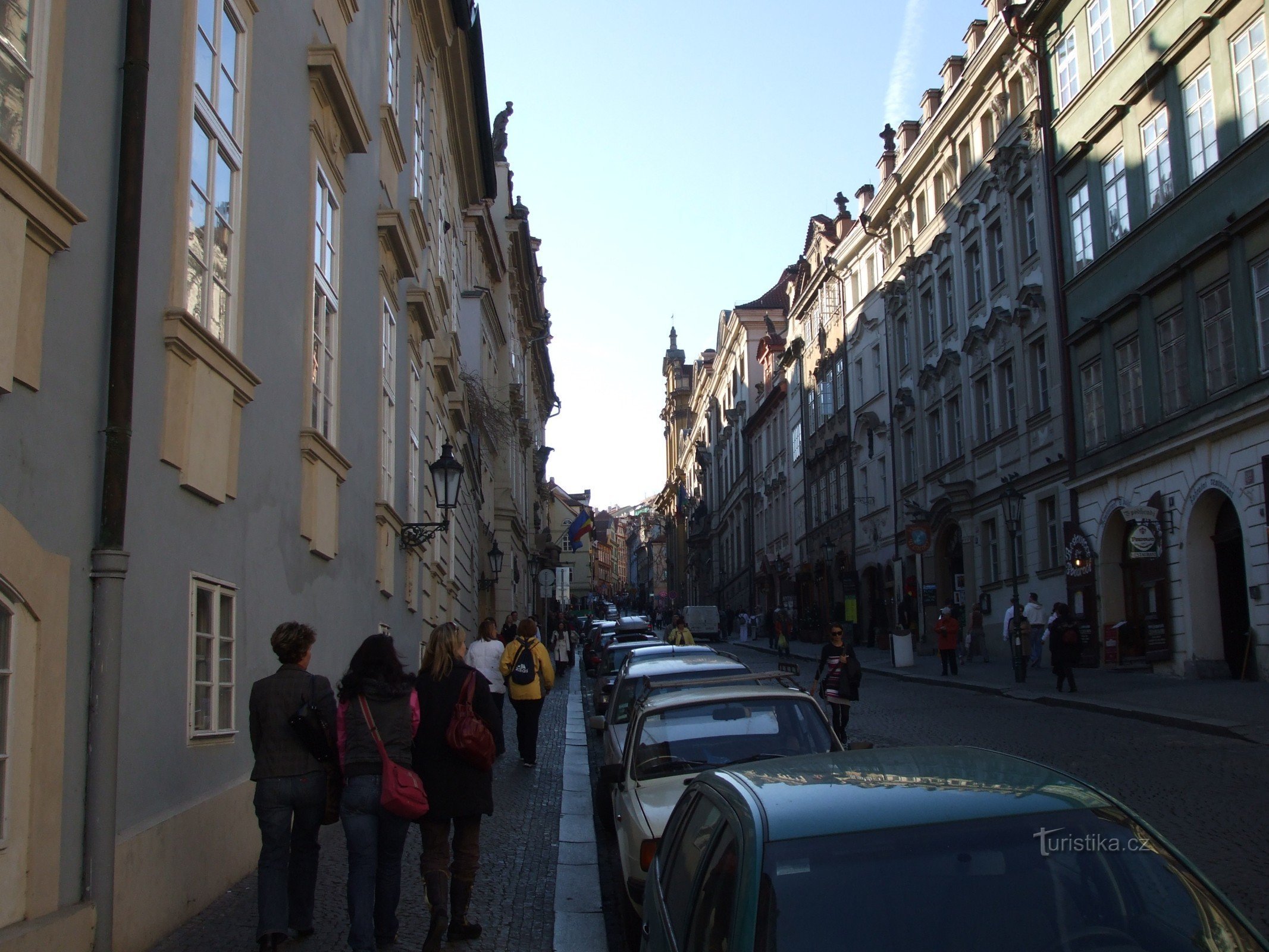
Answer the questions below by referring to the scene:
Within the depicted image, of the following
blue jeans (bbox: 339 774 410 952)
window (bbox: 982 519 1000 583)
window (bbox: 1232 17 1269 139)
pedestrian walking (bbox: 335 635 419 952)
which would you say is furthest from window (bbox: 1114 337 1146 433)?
blue jeans (bbox: 339 774 410 952)

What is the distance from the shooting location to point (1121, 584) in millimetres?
26141

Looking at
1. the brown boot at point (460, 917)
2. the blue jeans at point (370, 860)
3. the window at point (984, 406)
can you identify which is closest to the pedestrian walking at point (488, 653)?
the brown boot at point (460, 917)

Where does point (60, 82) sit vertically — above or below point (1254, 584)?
above

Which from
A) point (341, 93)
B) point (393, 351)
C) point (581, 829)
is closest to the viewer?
point (581, 829)

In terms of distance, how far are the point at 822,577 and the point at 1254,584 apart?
32.5 meters

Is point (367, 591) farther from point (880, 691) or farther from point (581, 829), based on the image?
point (880, 691)

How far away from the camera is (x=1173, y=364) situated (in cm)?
2330

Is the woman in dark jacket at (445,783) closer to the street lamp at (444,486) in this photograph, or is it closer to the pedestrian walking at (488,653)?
the pedestrian walking at (488,653)

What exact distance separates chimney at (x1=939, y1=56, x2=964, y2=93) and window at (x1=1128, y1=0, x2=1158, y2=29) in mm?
10103

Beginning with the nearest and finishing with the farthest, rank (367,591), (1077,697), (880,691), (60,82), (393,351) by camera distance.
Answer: (60,82) < (367,591) < (393,351) < (1077,697) < (880,691)

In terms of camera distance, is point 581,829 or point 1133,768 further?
point 1133,768

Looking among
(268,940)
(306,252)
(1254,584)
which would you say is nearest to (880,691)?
(1254,584)

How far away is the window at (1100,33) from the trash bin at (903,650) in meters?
14.8

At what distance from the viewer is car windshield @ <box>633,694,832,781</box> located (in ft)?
25.2
